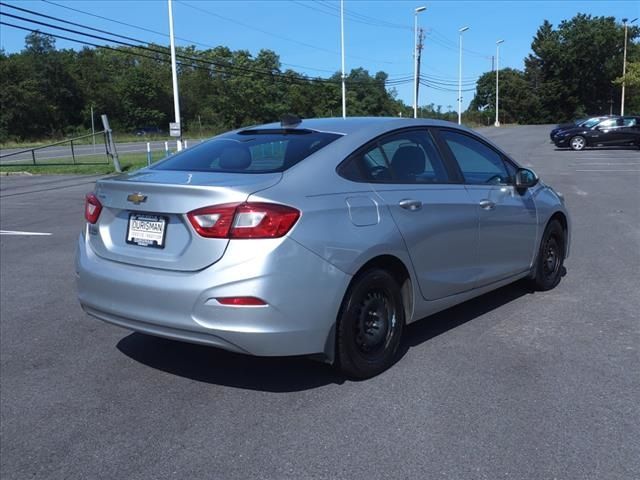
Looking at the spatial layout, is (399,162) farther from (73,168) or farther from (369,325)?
(73,168)

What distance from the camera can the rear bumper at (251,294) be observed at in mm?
3436

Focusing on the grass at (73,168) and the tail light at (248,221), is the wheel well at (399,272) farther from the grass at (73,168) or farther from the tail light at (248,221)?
the grass at (73,168)

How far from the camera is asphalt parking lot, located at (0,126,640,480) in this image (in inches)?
122

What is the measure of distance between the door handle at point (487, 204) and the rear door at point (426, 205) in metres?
0.14

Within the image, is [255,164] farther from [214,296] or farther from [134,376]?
[134,376]

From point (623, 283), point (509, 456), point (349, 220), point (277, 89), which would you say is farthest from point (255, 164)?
point (277, 89)

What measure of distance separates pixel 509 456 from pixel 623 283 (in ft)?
12.7

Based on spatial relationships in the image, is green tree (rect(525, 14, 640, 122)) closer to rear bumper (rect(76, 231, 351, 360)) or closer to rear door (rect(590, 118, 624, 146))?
rear door (rect(590, 118, 624, 146))

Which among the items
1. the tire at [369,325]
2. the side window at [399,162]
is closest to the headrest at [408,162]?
the side window at [399,162]

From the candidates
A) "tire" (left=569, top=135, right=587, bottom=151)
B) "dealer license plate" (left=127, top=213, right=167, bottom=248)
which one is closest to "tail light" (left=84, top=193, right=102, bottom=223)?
"dealer license plate" (left=127, top=213, right=167, bottom=248)

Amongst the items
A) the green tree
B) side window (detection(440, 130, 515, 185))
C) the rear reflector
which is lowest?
the rear reflector

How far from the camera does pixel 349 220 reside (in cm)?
380

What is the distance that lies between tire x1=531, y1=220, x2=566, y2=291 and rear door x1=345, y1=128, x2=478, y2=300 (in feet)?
4.12

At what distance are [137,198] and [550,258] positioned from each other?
13.2 ft
